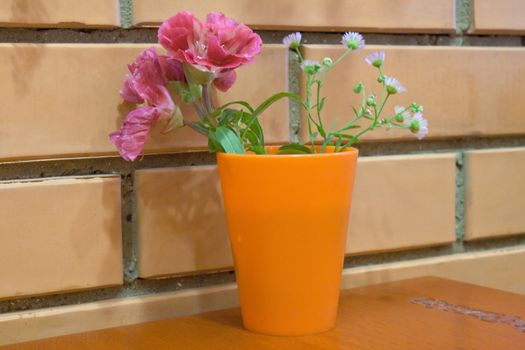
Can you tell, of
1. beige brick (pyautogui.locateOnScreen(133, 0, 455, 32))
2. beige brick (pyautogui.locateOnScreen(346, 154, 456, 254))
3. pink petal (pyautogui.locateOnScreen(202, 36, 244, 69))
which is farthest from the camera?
beige brick (pyautogui.locateOnScreen(346, 154, 456, 254))

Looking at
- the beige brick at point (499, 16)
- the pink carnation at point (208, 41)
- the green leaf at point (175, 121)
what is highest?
the beige brick at point (499, 16)

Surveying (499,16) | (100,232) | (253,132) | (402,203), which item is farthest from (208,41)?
(499,16)

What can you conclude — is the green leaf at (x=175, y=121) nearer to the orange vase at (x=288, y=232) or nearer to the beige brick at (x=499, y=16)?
the orange vase at (x=288, y=232)

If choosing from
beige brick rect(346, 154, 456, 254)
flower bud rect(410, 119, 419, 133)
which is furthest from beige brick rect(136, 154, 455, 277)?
flower bud rect(410, 119, 419, 133)

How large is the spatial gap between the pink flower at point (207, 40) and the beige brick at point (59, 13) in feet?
0.32

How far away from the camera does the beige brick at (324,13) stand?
73cm

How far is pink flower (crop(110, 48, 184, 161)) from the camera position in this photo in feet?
2.15

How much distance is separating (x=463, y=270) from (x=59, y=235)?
50 centimetres

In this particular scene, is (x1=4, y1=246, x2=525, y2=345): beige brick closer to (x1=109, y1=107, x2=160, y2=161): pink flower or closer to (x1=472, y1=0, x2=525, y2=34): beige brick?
(x1=109, y1=107, x2=160, y2=161): pink flower

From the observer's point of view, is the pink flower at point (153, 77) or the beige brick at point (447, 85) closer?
the pink flower at point (153, 77)

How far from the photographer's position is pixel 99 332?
69cm

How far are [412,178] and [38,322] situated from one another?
0.45 meters

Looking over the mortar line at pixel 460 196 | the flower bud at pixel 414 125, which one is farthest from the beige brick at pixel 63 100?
the mortar line at pixel 460 196

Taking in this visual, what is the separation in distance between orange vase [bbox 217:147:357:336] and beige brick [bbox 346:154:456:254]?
18 cm
